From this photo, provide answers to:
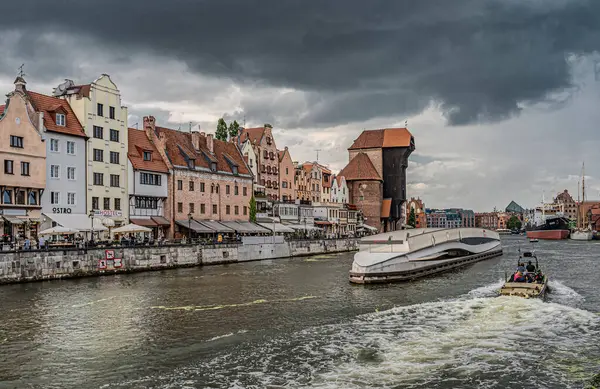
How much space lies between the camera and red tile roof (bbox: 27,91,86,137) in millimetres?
60625

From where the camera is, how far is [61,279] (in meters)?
49.7

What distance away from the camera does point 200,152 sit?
276 feet

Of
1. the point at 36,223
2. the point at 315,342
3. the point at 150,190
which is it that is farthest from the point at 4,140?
the point at 315,342

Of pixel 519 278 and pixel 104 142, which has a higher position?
pixel 104 142

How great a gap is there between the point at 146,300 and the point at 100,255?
17.5 metres

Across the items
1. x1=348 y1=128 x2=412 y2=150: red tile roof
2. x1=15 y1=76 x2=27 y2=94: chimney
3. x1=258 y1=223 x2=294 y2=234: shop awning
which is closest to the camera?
x1=15 y1=76 x2=27 y2=94: chimney

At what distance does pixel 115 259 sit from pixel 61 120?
711 inches

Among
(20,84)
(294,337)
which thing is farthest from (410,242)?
(20,84)

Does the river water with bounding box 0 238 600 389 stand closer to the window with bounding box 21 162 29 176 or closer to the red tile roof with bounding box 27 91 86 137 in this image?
the window with bounding box 21 162 29 176

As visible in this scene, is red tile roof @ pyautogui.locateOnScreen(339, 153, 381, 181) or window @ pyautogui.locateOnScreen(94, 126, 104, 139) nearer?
window @ pyautogui.locateOnScreen(94, 126, 104, 139)

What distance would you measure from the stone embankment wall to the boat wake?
29862 millimetres

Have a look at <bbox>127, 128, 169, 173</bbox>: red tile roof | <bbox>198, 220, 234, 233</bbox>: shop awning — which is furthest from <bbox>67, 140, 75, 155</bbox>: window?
<bbox>198, 220, 234, 233</bbox>: shop awning

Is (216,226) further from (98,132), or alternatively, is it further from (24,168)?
(24,168)

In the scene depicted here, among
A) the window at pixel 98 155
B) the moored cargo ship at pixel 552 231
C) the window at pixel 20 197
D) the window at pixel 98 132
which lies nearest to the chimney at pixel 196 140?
the window at pixel 98 132
